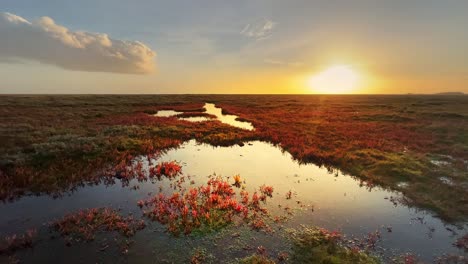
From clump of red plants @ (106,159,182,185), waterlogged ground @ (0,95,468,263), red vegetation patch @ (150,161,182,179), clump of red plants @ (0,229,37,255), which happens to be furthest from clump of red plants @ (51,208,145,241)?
red vegetation patch @ (150,161,182,179)

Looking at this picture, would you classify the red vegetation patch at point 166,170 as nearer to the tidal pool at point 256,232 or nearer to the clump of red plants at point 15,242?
the tidal pool at point 256,232

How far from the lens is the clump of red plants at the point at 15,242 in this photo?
9.14m

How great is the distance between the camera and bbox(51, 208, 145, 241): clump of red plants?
1028 cm

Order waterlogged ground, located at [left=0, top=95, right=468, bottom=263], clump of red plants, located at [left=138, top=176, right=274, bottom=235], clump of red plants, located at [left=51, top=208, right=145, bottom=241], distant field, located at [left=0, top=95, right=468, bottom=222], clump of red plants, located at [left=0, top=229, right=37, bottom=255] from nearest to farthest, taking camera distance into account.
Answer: clump of red plants, located at [left=0, top=229, right=37, bottom=255]
waterlogged ground, located at [left=0, top=95, right=468, bottom=263]
clump of red plants, located at [left=51, top=208, right=145, bottom=241]
clump of red plants, located at [left=138, top=176, right=274, bottom=235]
distant field, located at [left=0, top=95, right=468, bottom=222]

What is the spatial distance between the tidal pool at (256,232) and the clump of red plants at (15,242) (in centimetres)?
34

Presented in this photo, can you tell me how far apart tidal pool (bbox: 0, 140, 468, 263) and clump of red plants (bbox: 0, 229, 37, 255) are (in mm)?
340

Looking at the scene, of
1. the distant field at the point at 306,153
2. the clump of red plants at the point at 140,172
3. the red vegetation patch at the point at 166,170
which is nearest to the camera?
the distant field at the point at 306,153

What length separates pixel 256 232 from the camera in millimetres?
10797

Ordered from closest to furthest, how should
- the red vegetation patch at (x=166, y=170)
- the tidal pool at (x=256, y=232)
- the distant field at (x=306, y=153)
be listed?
the tidal pool at (x=256, y=232) → the distant field at (x=306, y=153) → the red vegetation patch at (x=166, y=170)

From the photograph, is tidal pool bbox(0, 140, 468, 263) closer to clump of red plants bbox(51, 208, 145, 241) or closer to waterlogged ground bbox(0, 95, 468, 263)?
waterlogged ground bbox(0, 95, 468, 263)

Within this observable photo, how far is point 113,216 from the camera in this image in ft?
37.4

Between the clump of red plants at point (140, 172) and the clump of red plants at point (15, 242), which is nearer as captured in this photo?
the clump of red plants at point (15, 242)

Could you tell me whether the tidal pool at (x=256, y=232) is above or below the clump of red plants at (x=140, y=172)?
below

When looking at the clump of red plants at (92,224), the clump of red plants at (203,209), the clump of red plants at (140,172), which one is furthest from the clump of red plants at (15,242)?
the clump of red plants at (140,172)
